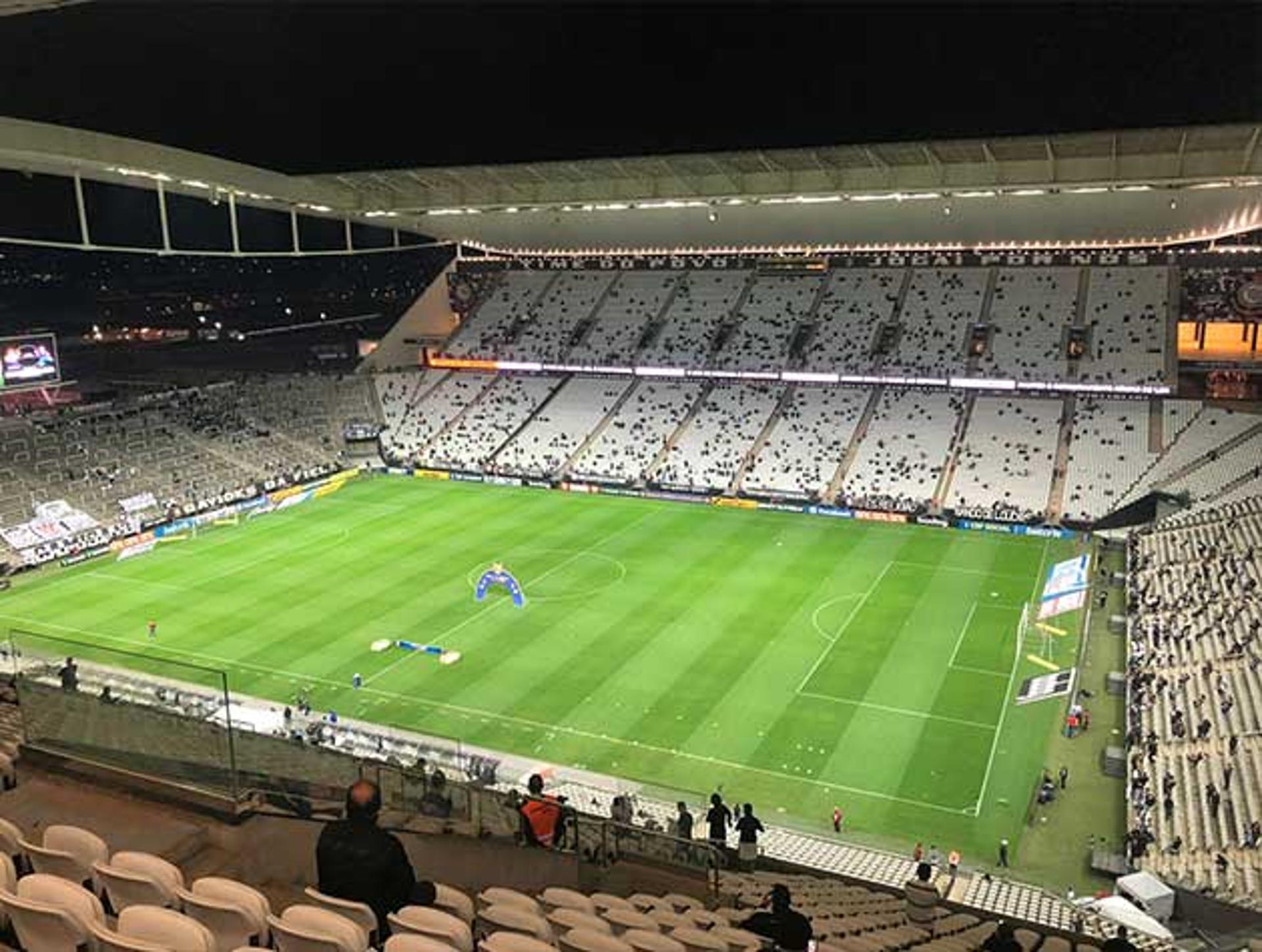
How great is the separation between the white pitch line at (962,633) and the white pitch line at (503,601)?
14847 mm

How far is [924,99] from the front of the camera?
1717cm

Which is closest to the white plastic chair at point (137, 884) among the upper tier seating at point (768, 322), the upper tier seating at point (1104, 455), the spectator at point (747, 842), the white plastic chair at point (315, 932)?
the white plastic chair at point (315, 932)

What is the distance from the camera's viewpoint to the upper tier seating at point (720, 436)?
5341cm

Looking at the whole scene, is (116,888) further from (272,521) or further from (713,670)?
(272,521)

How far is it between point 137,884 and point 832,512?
44.5m

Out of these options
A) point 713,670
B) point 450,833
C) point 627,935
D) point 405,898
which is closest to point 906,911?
point 450,833

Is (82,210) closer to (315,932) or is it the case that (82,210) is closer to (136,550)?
(136,550)

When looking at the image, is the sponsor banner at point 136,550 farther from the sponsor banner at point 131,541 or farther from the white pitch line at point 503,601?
the white pitch line at point 503,601

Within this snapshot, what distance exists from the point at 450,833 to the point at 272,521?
1617 inches

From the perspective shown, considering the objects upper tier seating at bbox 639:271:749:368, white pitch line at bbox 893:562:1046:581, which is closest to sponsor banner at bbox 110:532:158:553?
A: white pitch line at bbox 893:562:1046:581

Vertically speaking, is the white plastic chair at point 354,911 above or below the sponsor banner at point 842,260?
below

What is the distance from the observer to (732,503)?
166 feet

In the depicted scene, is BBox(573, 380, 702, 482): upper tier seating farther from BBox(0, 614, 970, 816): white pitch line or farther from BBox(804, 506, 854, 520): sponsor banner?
BBox(0, 614, 970, 816): white pitch line

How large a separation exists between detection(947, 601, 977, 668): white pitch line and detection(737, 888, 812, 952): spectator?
23.7 meters
